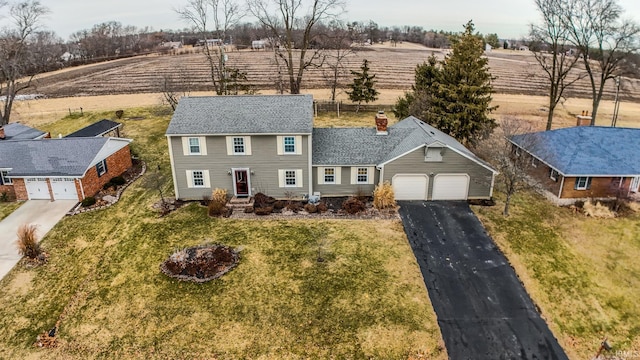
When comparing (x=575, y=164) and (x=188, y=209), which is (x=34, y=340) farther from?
(x=575, y=164)

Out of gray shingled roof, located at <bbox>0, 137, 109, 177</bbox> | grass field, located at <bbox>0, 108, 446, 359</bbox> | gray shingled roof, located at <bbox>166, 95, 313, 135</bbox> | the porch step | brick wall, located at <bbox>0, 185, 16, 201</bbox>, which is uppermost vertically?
Answer: gray shingled roof, located at <bbox>166, 95, 313, 135</bbox>

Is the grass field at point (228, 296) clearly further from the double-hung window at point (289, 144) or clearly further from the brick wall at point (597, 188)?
the brick wall at point (597, 188)

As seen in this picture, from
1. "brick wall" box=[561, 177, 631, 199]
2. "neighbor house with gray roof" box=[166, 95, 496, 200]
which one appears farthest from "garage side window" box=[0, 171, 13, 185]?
"brick wall" box=[561, 177, 631, 199]

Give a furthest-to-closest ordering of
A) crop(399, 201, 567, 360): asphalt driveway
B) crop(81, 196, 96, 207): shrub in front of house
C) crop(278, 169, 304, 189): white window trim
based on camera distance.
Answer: crop(81, 196, 96, 207): shrub in front of house → crop(278, 169, 304, 189): white window trim → crop(399, 201, 567, 360): asphalt driveway

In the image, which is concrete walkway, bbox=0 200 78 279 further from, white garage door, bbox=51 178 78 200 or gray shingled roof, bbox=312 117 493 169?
gray shingled roof, bbox=312 117 493 169

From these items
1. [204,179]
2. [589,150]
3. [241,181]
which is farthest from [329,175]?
[589,150]

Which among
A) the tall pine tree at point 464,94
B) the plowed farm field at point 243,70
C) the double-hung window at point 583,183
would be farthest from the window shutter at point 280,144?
the plowed farm field at point 243,70
